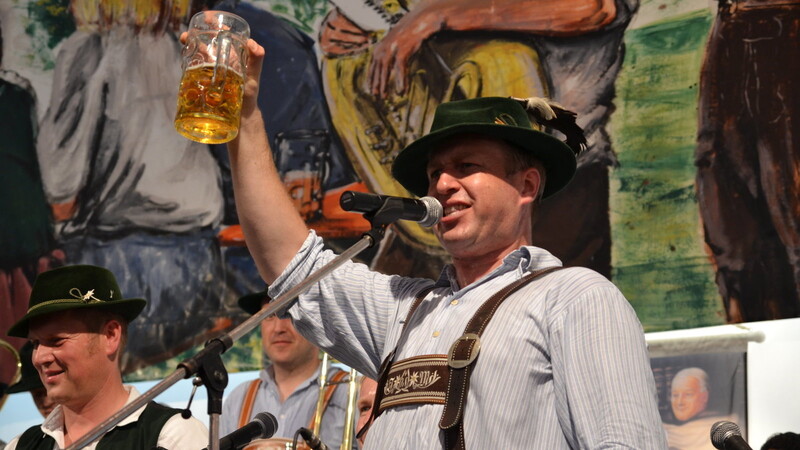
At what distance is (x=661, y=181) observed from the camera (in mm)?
4555

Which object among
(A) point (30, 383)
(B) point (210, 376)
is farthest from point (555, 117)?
(A) point (30, 383)

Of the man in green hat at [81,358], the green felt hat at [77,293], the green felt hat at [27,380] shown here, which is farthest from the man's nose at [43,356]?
the green felt hat at [27,380]

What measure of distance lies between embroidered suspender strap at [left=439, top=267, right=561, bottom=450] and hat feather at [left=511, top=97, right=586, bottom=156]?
507 mm

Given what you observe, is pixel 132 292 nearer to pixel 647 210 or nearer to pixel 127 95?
pixel 127 95

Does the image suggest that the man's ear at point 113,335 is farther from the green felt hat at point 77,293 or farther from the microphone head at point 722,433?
the microphone head at point 722,433

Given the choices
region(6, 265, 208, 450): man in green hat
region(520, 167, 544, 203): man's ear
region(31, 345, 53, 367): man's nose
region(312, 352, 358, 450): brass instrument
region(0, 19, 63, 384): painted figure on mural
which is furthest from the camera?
region(0, 19, 63, 384): painted figure on mural

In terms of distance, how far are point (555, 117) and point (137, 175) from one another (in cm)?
376

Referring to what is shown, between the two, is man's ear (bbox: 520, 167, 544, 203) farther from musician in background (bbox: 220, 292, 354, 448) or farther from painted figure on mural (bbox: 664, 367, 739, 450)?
painted figure on mural (bbox: 664, 367, 739, 450)

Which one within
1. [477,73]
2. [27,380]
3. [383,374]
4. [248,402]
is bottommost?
[248,402]

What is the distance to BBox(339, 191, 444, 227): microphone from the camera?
5.78 ft

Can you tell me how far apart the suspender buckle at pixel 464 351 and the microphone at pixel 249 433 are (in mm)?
444

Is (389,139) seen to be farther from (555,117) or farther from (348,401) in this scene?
(555,117)

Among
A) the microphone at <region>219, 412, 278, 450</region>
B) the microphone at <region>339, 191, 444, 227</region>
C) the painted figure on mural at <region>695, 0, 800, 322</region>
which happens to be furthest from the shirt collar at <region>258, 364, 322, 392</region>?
the microphone at <region>339, 191, 444, 227</region>

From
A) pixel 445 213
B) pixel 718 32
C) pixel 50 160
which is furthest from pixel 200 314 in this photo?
pixel 445 213
